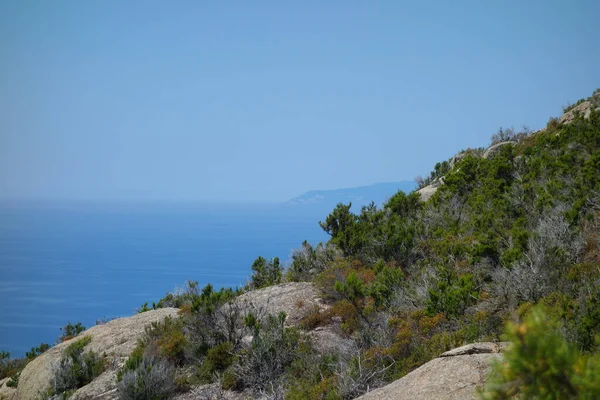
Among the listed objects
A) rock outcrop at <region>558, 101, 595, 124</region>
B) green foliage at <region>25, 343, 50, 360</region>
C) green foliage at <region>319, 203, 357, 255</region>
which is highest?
rock outcrop at <region>558, 101, 595, 124</region>

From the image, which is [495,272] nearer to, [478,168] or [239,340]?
[239,340]

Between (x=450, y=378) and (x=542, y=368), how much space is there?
11.8ft

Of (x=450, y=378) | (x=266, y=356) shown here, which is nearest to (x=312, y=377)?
(x=266, y=356)

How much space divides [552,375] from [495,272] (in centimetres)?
809

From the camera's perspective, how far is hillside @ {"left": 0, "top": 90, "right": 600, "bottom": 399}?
624cm

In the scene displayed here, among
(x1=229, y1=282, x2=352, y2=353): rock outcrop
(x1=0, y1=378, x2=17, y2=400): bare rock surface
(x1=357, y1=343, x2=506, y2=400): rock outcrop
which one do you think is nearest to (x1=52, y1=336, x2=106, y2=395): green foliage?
(x1=0, y1=378, x2=17, y2=400): bare rock surface

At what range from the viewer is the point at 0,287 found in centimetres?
15162

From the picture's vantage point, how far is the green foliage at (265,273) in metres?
15.9

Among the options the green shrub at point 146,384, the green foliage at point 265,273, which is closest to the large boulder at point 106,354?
the green shrub at point 146,384

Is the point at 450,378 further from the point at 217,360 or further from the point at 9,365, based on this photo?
the point at 9,365

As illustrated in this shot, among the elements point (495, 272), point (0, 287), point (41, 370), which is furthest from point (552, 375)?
point (0, 287)

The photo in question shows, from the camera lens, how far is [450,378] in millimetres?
5094

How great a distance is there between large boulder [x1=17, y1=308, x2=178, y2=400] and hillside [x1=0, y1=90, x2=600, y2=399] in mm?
190

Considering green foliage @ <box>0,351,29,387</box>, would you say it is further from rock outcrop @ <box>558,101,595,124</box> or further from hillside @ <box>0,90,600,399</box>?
rock outcrop @ <box>558,101,595,124</box>
